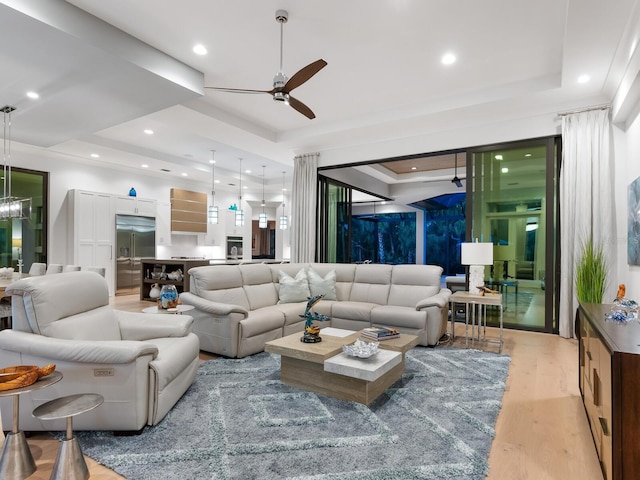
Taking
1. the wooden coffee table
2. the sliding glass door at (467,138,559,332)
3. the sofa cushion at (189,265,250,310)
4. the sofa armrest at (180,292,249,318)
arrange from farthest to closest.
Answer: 1. the sliding glass door at (467,138,559,332)
2. the sofa cushion at (189,265,250,310)
3. the sofa armrest at (180,292,249,318)
4. the wooden coffee table

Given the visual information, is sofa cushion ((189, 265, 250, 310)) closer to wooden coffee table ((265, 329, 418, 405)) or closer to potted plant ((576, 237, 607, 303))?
wooden coffee table ((265, 329, 418, 405))

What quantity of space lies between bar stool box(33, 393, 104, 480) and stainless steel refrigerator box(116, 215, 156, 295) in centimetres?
668

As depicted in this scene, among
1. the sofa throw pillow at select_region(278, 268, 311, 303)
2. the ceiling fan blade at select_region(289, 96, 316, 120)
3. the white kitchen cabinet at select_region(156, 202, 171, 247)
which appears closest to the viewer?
the ceiling fan blade at select_region(289, 96, 316, 120)

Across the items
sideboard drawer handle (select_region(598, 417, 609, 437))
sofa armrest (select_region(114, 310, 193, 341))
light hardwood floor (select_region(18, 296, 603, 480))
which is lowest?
light hardwood floor (select_region(18, 296, 603, 480))

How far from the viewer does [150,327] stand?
2830 mm

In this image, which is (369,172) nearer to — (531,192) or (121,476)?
(531,192)

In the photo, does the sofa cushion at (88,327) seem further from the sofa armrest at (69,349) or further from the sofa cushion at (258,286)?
the sofa cushion at (258,286)

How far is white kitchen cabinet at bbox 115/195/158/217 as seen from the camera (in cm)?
806

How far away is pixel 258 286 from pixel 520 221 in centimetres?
366

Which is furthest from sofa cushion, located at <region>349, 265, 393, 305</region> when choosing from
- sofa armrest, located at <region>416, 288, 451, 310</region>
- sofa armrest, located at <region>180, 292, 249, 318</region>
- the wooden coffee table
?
sofa armrest, located at <region>180, 292, 249, 318</region>

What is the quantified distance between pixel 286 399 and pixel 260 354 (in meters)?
1.15

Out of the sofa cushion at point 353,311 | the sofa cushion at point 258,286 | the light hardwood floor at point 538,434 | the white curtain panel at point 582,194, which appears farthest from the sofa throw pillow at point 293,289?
the white curtain panel at point 582,194

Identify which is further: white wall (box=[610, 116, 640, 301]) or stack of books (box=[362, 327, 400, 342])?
white wall (box=[610, 116, 640, 301])

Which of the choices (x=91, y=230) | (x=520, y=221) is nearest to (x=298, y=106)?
(x=520, y=221)
